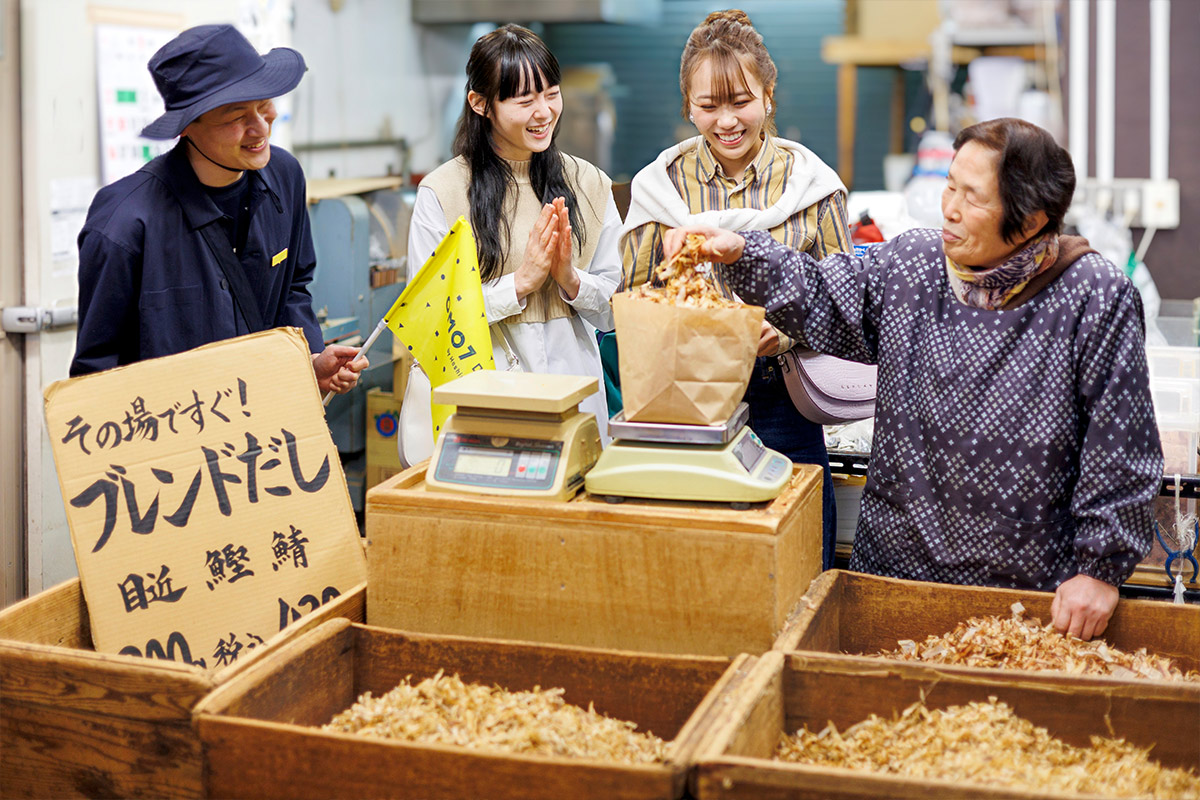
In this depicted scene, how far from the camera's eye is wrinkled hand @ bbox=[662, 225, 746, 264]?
1.80 meters

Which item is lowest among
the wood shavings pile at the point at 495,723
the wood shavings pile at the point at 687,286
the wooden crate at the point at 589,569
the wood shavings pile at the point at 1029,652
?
the wood shavings pile at the point at 495,723

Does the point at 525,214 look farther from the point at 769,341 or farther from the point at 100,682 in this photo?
the point at 100,682

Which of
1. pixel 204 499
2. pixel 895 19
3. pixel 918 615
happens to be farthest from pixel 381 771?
pixel 895 19

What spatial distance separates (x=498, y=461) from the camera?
1.76 meters

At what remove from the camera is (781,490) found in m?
1.76

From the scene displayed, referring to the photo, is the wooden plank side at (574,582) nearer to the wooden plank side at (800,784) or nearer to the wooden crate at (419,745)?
the wooden crate at (419,745)

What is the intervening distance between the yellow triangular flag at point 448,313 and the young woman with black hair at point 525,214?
0.11 m

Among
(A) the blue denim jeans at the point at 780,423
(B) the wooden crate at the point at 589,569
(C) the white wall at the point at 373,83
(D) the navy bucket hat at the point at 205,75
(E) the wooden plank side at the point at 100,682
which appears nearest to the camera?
(E) the wooden plank side at the point at 100,682

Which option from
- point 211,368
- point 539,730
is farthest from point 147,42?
point 539,730

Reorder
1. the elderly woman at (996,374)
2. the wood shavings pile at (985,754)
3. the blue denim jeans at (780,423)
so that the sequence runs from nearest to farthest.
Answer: the wood shavings pile at (985,754)
the elderly woman at (996,374)
the blue denim jeans at (780,423)

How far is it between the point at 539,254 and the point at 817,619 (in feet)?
3.61

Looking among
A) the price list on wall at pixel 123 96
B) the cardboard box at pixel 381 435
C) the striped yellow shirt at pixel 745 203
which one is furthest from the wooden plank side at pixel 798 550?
the cardboard box at pixel 381 435

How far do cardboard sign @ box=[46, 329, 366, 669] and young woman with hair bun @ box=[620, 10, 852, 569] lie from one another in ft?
2.89

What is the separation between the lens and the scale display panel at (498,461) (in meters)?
1.73
